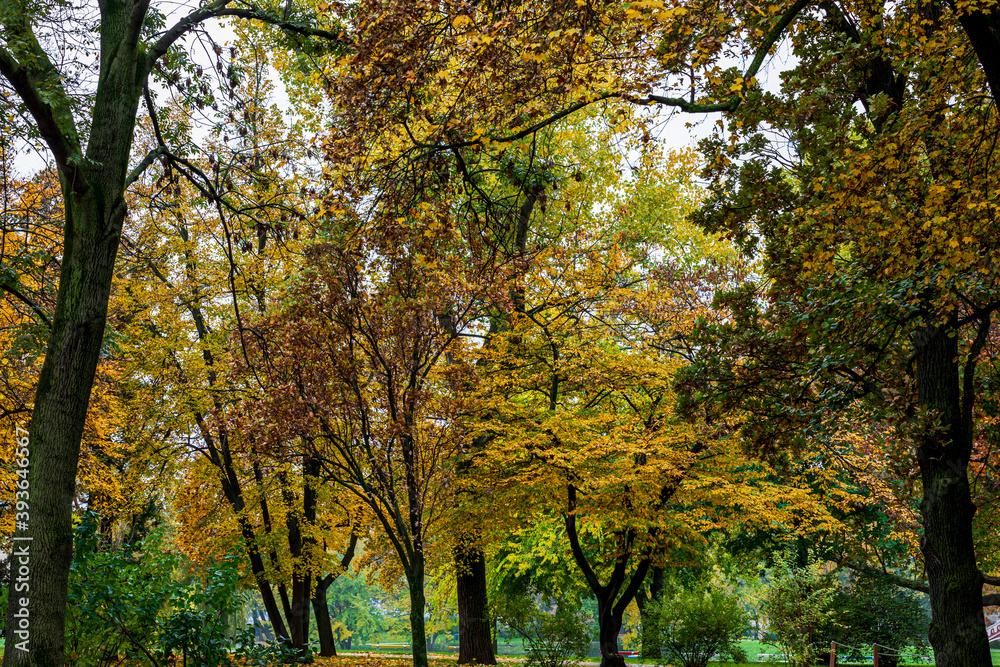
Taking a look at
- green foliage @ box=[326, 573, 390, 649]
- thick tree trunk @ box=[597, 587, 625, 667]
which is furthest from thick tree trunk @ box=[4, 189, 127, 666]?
green foliage @ box=[326, 573, 390, 649]

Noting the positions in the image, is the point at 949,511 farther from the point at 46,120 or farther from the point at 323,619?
the point at 323,619

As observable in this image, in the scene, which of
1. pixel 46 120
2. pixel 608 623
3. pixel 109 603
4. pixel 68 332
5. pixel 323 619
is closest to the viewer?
pixel 68 332

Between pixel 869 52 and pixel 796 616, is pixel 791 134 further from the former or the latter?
pixel 796 616

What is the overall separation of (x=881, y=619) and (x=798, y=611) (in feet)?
13.9

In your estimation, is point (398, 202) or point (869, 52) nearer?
point (398, 202)

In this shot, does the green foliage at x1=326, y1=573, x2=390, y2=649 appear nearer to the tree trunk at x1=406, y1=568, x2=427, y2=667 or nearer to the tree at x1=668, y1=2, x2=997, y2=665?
the tree trunk at x1=406, y1=568, x2=427, y2=667

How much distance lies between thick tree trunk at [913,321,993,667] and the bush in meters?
7.04

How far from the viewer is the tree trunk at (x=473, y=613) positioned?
15.6m

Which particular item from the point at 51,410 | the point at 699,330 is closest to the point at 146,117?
the point at 51,410

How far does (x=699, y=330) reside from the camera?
902 centimetres

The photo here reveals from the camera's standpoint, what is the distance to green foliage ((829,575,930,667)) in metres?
17.6

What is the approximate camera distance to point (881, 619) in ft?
59.2

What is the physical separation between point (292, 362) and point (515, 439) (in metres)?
4.82

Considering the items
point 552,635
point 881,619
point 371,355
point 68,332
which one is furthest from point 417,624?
point 881,619
